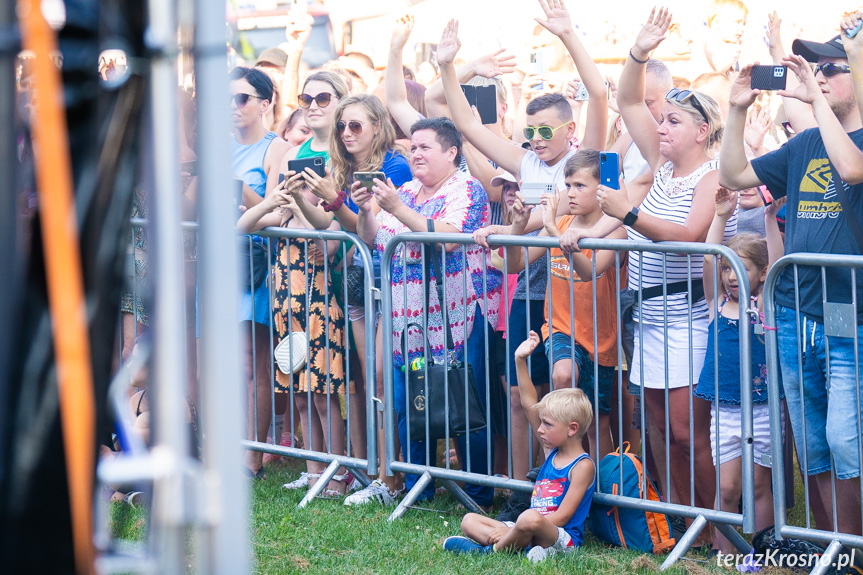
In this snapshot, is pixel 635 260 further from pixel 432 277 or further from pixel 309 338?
pixel 309 338

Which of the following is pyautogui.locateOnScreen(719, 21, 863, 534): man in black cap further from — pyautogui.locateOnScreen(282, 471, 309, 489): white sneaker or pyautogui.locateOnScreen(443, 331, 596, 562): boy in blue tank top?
pyautogui.locateOnScreen(282, 471, 309, 489): white sneaker

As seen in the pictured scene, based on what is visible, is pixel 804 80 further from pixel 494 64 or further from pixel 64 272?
pixel 64 272

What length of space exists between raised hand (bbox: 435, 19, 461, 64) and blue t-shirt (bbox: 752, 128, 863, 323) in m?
2.23

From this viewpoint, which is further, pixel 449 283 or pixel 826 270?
pixel 449 283

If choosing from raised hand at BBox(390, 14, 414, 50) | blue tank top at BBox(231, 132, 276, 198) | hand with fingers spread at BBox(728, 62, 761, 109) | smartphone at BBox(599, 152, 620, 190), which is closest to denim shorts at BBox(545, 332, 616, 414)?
smartphone at BBox(599, 152, 620, 190)

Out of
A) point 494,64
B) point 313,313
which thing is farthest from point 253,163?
point 494,64

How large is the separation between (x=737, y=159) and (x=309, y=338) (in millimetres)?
2418

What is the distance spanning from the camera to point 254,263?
578cm

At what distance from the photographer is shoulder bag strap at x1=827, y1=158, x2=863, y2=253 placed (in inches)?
158

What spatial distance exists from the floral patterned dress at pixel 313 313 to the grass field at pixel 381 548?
676 millimetres

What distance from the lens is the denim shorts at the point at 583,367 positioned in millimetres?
4875

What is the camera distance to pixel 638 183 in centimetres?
545

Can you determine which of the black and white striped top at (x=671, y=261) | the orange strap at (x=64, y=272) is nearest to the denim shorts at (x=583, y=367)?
the black and white striped top at (x=671, y=261)

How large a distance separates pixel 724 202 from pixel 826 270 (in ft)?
2.27
